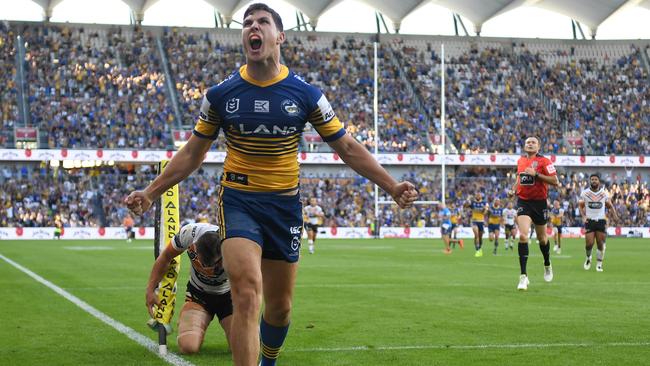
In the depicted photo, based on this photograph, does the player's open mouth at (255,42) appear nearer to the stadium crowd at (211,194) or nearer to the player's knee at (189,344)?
the player's knee at (189,344)

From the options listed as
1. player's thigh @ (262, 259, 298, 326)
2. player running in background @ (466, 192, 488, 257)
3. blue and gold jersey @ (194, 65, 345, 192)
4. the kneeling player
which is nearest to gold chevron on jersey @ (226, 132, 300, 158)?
blue and gold jersey @ (194, 65, 345, 192)

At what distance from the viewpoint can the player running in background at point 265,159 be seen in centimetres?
649

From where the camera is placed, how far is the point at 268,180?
656 centimetres

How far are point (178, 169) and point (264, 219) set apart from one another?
0.77 metres

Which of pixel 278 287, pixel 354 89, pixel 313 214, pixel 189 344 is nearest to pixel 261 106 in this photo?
pixel 278 287

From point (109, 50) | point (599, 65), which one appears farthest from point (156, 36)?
point (599, 65)

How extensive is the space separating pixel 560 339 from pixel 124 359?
13.9 feet

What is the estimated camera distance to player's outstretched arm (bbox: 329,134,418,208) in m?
6.55

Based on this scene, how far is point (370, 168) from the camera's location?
677cm

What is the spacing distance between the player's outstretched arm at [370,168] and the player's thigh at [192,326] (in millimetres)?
3012

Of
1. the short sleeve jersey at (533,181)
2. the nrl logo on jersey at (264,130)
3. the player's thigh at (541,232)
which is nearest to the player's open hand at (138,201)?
the nrl logo on jersey at (264,130)

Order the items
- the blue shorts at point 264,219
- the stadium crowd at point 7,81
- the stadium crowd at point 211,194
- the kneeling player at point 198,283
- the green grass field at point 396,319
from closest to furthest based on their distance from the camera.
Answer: the blue shorts at point 264,219
the kneeling player at point 198,283
the green grass field at point 396,319
the stadium crowd at point 211,194
the stadium crowd at point 7,81

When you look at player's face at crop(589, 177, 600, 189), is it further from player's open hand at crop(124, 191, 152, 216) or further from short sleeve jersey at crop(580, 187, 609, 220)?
player's open hand at crop(124, 191, 152, 216)

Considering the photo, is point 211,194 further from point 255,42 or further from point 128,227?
point 255,42
